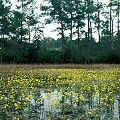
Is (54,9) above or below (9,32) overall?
above

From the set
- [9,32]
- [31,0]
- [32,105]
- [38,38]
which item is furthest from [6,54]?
[32,105]

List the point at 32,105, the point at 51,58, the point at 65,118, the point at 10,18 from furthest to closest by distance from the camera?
the point at 10,18, the point at 51,58, the point at 32,105, the point at 65,118

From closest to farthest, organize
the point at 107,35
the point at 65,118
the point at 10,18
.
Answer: the point at 65,118, the point at 10,18, the point at 107,35

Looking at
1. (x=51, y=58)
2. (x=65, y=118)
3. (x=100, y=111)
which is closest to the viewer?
(x=65, y=118)

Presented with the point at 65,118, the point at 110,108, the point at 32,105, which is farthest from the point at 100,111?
the point at 32,105

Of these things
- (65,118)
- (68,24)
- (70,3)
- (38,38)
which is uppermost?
(70,3)

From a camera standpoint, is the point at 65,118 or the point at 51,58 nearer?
the point at 65,118

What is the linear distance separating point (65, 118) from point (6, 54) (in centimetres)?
3010

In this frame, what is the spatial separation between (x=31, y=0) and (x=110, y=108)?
137 ft

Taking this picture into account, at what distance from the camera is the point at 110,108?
24.1ft

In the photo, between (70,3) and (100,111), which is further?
(70,3)

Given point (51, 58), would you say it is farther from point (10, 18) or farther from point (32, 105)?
point (32, 105)

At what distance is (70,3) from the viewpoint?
42.5 m

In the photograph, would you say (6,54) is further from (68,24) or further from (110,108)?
(110,108)
